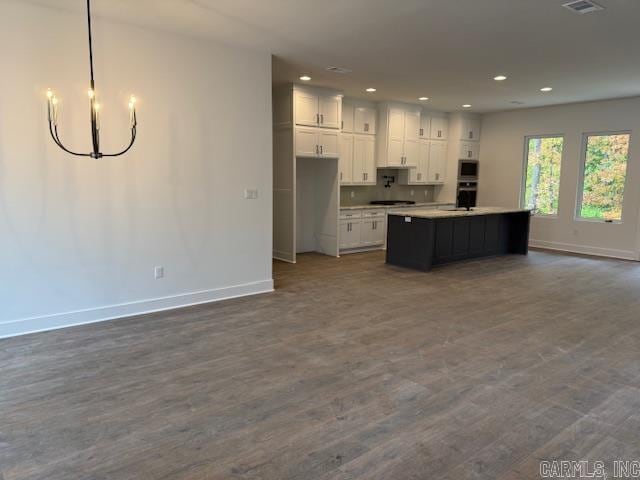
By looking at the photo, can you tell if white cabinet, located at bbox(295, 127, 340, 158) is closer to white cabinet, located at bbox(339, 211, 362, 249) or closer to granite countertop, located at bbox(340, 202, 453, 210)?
granite countertop, located at bbox(340, 202, 453, 210)

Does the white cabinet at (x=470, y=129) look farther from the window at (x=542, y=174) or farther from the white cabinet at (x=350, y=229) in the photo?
the white cabinet at (x=350, y=229)

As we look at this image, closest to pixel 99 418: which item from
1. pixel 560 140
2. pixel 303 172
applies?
pixel 303 172

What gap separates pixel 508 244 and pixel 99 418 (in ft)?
25.0

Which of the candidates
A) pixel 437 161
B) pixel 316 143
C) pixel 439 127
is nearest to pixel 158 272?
pixel 316 143

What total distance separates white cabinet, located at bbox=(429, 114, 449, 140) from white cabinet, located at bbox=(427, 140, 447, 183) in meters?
0.12

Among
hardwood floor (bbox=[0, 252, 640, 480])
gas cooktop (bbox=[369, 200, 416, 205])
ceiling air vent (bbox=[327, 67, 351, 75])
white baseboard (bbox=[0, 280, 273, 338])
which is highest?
ceiling air vent (bbox=[327, 67, 351, 75])

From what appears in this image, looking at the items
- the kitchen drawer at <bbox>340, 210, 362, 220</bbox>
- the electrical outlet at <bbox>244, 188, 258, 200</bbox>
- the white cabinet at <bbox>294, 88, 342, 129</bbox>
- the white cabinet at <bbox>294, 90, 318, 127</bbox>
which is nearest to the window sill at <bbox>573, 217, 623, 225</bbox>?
the kitchen drawer at <bbox>340, 210, 362, 220</bbox>

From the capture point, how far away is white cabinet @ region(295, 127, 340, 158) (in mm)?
7020

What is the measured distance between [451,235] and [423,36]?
3.57m

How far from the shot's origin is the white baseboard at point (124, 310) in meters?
3.91

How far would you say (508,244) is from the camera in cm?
828

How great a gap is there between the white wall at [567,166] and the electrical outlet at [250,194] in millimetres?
6514

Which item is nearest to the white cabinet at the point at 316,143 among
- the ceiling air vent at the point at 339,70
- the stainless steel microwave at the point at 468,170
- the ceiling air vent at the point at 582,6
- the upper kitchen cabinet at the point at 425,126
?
the ceiling air vent at the point at 339,70

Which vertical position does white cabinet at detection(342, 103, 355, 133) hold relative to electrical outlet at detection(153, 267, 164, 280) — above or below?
above
